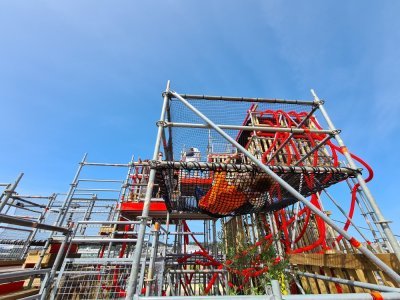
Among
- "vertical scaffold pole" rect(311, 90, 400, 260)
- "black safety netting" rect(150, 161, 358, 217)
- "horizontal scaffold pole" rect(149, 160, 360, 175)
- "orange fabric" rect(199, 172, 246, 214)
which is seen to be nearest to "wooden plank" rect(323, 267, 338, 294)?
"black safety netting" rect(150, 161, 358, 217)

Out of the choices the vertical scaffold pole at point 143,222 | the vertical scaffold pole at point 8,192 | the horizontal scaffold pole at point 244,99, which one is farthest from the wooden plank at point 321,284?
the vertical scaffold pole at point 8,192

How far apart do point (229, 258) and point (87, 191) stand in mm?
5633

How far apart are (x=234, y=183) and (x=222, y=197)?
13.5 inches

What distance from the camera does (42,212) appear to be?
6047 mm

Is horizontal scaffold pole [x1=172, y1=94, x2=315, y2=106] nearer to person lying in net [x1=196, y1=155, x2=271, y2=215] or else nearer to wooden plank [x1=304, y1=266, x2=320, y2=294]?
person lying in net [x1=196, y1=155, x2=271, y2=215]

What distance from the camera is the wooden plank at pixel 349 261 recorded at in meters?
2.19

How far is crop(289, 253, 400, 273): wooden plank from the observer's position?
219 centimetres

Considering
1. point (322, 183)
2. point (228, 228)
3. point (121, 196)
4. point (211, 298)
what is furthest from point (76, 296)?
point (322, 183)

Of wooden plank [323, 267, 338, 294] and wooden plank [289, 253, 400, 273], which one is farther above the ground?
wooden plank [289, 253, 400, 273]

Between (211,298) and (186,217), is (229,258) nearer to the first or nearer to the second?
(186,217)

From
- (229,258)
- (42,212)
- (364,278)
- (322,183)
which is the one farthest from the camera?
(42,212)

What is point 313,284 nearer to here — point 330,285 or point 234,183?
point 330,285

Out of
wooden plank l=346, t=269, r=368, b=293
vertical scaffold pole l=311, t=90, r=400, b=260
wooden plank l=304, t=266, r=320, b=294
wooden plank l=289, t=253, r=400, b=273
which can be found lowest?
wooden plank l=304, t=266, r=320, b=294

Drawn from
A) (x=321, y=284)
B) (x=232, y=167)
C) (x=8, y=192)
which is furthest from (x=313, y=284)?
(x=8, y=192)
